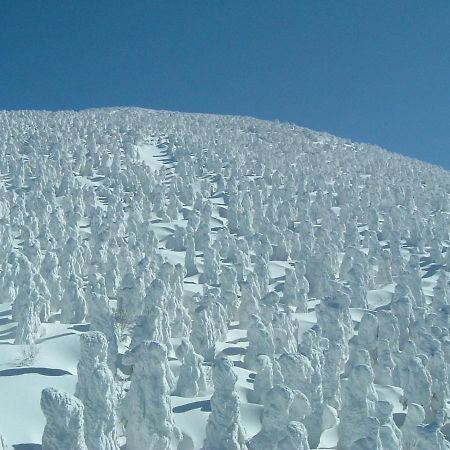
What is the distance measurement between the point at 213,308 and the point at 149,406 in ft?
28.5

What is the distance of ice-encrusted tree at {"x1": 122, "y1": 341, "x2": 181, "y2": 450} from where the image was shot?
13.6 m

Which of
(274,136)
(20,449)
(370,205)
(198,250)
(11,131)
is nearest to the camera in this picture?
(20,449)

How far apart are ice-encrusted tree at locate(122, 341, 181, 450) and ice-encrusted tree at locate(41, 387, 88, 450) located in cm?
238

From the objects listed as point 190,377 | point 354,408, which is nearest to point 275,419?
point 354,408

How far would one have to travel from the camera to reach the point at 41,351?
60.1 feet

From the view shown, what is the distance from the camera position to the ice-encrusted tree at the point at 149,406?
13.6m

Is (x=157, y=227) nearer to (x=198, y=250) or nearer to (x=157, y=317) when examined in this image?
(x=198, y=250)

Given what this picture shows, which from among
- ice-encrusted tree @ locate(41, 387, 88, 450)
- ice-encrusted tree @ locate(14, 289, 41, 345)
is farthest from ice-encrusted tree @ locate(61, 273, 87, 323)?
ice-encrusted tree @ locate(41, 387, 88, 450)

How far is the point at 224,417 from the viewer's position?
13914 mm

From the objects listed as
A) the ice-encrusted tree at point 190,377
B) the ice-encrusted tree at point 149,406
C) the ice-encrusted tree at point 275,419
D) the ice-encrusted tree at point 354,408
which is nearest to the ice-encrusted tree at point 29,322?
the ice-encrusted tree at point 190,377

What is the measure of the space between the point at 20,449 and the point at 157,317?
6.86 m

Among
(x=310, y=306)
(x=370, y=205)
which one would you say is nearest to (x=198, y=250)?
(x=310, y=306)

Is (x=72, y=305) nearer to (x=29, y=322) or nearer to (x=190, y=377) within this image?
(x=29, y=322)

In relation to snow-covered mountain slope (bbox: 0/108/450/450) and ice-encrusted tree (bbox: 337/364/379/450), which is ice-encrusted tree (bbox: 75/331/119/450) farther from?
ice-encrusted tree (bbox: 337/364/379/450)
